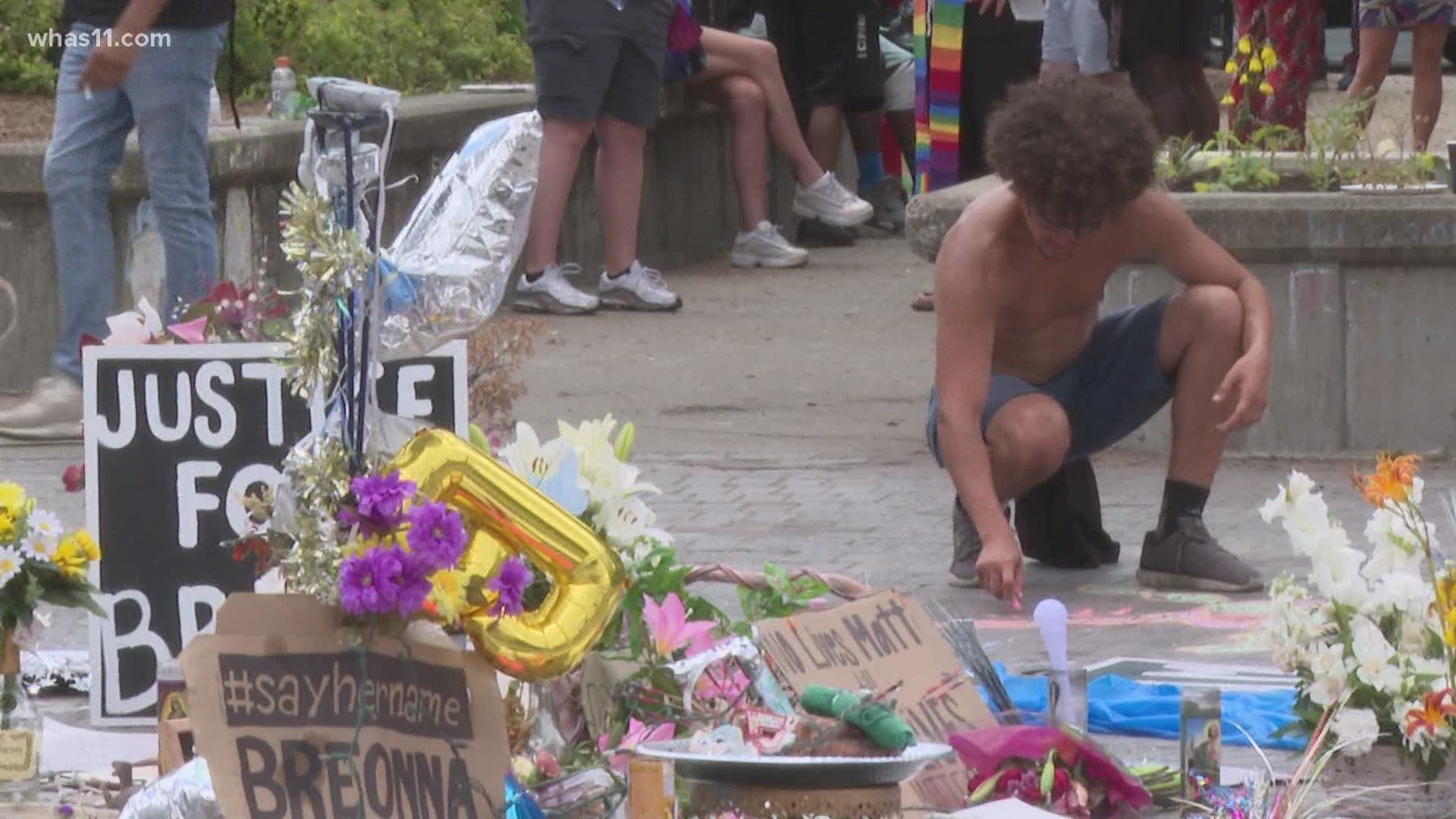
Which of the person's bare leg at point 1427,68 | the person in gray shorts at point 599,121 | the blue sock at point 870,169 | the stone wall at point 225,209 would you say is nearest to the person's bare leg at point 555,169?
the person in gray shorts at point 599,121

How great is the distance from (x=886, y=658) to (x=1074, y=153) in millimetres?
1243

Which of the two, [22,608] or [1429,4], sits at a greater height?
[1429,4]

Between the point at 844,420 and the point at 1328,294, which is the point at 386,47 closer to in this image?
the point at 844,420

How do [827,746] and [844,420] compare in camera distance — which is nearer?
[827,746]

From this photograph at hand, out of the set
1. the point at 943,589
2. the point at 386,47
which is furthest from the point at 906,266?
the point at 943,589

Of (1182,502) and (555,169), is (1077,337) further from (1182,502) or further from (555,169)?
(555,169)

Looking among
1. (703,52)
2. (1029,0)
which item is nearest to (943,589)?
(1029,0)

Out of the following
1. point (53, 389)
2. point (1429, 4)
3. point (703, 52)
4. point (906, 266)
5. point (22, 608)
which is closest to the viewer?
→ point (22, 608)

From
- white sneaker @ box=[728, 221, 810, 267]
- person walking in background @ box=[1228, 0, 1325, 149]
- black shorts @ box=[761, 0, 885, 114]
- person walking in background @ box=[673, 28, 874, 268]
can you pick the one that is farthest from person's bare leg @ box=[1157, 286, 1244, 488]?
black shorts @ box=[761, 0, 885, 114]

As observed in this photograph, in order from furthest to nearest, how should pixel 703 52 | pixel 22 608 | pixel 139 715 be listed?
pixel 703 52 → pixel 139 715 → pixel 22 608

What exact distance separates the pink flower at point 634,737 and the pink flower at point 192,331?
1.21 metres

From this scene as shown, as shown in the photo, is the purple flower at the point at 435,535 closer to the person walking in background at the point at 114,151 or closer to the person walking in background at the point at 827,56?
the person walking in background at the point at 114,151

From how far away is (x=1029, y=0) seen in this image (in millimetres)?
9008

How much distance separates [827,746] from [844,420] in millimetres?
4199
